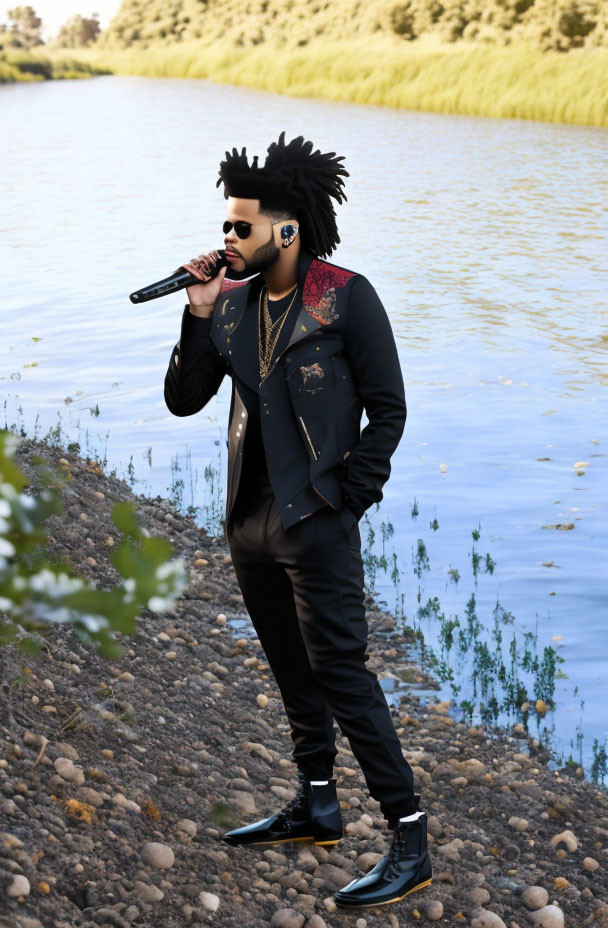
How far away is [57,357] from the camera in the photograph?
16359 mm

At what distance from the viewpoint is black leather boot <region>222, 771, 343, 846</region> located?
5.19 meters

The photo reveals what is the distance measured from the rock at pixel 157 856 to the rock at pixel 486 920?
1324mm

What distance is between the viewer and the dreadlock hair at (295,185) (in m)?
4.49

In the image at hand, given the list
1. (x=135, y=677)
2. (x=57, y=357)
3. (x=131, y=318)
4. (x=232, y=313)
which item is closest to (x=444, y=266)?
(x=131, y=318)

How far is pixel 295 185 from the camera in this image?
14.9 ft

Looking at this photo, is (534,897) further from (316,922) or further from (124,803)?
(124,803)

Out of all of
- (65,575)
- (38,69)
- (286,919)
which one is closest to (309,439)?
(286,919)

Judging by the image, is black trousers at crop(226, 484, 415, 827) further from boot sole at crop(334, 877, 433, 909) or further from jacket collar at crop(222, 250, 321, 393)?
jacket collar at crop(222, 250, 321, 393)

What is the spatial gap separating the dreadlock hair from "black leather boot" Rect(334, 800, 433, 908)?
2.37 metres

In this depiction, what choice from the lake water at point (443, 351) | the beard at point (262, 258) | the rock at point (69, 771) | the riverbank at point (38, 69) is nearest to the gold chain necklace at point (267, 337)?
the beard at point (262, 258)

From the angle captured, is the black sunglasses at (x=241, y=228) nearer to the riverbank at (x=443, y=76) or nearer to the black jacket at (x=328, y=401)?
the black jacket at (x=328, y=401)

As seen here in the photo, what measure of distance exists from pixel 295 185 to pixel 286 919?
114 inches

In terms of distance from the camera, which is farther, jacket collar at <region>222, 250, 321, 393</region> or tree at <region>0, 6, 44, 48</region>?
tree at <region>0, 6, 44, 48</region>

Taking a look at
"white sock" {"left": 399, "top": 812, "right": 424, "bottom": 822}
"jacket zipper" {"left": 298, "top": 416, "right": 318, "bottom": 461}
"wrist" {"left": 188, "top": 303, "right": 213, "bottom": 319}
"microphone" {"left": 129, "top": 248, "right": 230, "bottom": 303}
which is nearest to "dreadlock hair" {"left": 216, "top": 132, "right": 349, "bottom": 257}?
"microphone" {"left": 129, "top": 248, "right": 230, "bottom": 303}
